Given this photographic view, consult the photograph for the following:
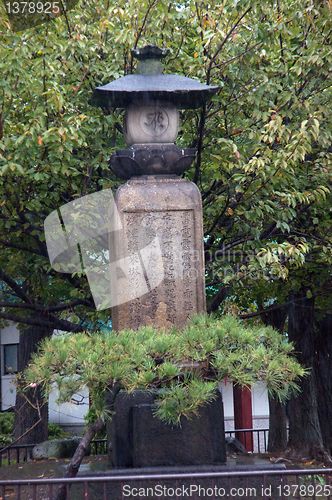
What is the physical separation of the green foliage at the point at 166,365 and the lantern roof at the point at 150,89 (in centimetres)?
291

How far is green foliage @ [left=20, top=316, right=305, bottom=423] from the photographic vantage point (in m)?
6.73

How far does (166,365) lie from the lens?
22.1 ft

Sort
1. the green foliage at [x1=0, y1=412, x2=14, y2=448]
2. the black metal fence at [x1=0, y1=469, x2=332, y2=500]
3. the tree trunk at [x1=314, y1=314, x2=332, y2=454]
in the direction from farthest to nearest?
the green foliage at [x1=0, y1=412, x2=14, y2=448] < the tree trunk at [x1=314, y1=314, x2=332, y2=454] < the black metal fence at [x1=0, y1=469, x2=332, y2=500]

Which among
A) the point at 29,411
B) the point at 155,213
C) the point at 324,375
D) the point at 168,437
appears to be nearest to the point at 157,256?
the point at 155,213

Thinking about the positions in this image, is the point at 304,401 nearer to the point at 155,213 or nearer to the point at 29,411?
the point at 29,411

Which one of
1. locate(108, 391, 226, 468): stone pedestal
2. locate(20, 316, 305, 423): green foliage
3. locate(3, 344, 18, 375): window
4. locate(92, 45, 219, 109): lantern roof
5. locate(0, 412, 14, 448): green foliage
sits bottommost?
locate(0, 412, 14, 448): green foliage

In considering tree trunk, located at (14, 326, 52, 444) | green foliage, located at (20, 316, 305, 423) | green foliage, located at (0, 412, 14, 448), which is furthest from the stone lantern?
green foliage, located at (0, 412, 14, 448)

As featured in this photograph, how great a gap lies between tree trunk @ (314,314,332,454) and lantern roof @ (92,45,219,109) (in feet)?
29.5

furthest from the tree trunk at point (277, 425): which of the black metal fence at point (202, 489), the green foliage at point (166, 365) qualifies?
the green foliage at point (166, 365)

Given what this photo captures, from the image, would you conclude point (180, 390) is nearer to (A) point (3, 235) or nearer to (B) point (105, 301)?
Answer: (B) point (105, 301)

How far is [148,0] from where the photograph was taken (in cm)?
1066

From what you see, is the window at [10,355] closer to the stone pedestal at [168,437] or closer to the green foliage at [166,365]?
the stone pedestal at [168,437]

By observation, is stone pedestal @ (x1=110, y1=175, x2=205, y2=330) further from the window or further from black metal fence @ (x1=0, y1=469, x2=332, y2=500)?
the window

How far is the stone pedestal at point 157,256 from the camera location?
8820 mm
